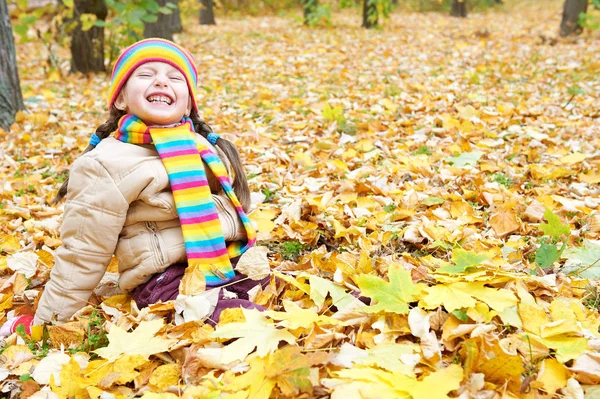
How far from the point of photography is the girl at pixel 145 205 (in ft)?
5.95

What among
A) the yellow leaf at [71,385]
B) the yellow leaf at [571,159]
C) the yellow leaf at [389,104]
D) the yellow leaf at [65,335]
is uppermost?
the yellow leaf at [389,104]

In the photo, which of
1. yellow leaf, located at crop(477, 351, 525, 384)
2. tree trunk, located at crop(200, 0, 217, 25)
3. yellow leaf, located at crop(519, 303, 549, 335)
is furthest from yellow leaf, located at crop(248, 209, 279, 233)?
tree trunk, located at crop(200, 0, 217, 25)

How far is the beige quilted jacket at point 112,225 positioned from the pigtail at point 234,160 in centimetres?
31

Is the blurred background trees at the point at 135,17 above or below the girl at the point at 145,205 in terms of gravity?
above

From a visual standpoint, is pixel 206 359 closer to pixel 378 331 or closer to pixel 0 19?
pixel 378 331

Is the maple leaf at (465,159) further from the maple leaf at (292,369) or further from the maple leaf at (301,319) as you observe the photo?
the maple leaf at (292,369)

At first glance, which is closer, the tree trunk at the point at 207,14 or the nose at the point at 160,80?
the nose at the point at 160,80

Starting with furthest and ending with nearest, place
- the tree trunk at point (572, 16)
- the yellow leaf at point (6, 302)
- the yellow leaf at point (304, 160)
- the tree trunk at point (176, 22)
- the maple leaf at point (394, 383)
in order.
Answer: the tree trunk at point (176, 22) < the tree trunk at point (572, 16) < the yellow leaf at point (304, 160) < the yellow leaf at point (6, 302) < the maple leaf at point (394, 383)

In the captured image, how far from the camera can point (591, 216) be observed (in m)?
2.51

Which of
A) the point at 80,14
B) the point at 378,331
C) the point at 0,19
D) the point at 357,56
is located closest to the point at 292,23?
A: the point at 357,56

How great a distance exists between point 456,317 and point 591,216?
4.48ft

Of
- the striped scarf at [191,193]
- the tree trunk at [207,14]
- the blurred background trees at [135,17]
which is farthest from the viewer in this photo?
the tree trunk at [207,14]

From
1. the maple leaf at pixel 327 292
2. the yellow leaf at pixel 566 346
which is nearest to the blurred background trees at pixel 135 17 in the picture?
the maple leaf at pixel 327 292

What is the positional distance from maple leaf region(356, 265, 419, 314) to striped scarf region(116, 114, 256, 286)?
575 millimetres
